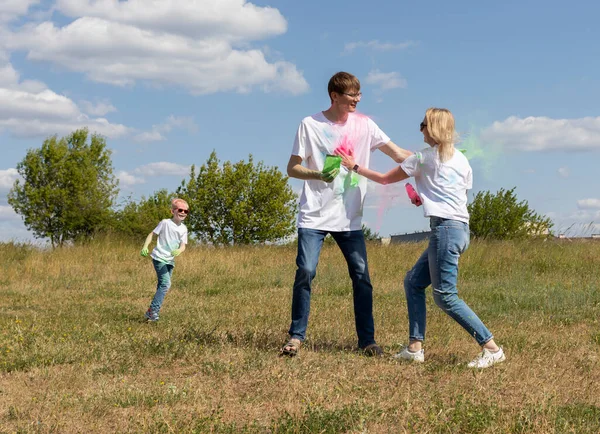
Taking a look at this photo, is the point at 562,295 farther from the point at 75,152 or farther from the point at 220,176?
the point at 75,152

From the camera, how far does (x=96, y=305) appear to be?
36.3 feet

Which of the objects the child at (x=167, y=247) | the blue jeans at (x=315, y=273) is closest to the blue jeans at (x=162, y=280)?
the child at (x=167, y=247)

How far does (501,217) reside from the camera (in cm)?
4331

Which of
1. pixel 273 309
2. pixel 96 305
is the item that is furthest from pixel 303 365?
pixel 96 305

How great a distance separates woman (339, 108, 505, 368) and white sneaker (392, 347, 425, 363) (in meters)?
0.46

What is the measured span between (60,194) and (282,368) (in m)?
42.2

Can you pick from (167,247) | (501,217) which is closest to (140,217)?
(501,217)

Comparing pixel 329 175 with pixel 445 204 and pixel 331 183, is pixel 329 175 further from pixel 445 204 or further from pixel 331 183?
pixel 445 204

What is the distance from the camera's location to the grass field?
163 inches

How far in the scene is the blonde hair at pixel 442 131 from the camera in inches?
212

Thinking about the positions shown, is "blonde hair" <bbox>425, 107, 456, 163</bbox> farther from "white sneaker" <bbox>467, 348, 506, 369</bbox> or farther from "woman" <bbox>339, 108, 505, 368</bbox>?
"white sneaker" <bbox>467, 348, 506, 369</bbox>

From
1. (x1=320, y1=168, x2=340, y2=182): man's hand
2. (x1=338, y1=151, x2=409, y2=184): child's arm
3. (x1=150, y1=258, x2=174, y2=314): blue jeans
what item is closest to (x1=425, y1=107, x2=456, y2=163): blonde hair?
(x1=338, y1=151, x2=409, y2=184): child's arm

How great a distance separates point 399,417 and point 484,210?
41.6m

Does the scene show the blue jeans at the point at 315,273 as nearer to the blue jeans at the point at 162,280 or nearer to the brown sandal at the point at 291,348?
the brown sandal at the point at 291,348
